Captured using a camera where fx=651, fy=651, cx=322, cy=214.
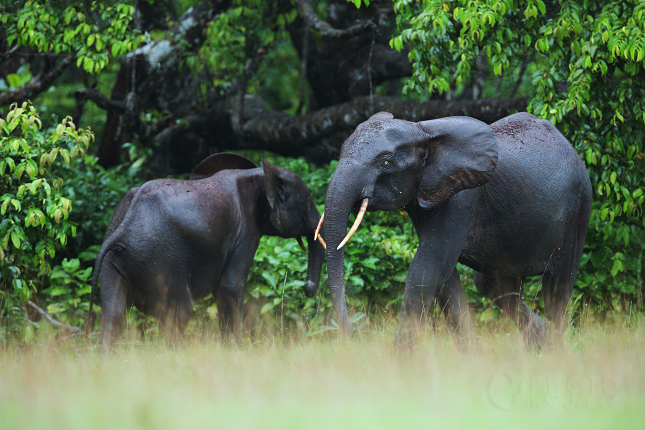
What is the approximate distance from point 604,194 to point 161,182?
15.0 feet

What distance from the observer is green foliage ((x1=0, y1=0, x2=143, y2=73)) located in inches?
301

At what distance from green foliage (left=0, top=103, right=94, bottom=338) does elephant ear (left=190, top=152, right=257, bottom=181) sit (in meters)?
1.19

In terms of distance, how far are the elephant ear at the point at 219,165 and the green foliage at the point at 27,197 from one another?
1.19 m

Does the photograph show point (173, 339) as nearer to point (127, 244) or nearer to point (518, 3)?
point (127, 244)

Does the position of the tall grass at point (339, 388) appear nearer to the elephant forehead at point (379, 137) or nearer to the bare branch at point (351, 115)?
the elephant forehead at point (379, 137)

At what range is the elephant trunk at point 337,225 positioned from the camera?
173 inches

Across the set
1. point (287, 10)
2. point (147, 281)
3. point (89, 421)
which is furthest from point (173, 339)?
point (287, 10)

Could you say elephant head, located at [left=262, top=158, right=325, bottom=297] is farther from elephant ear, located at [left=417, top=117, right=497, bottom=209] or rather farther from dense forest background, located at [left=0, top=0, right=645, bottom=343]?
elephant ear, located at [left=417, top=117, right=497, bottom=209]

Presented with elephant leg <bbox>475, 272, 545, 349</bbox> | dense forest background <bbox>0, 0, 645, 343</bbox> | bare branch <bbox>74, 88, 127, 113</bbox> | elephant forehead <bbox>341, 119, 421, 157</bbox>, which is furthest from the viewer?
bare branch <bbox>74, 88, 127, 113</bbox>

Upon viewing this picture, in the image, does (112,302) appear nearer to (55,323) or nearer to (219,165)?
(55,323)

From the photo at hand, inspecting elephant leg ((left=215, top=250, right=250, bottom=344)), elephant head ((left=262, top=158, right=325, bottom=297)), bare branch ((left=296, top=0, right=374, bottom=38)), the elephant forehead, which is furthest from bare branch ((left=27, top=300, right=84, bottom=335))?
bare branch ((left=296, top=0, right=374, bottom=38))

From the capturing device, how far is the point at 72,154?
20.8 feet

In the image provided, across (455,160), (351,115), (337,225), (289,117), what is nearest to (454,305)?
(455,160)

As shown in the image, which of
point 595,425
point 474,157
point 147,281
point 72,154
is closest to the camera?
point 595,425
